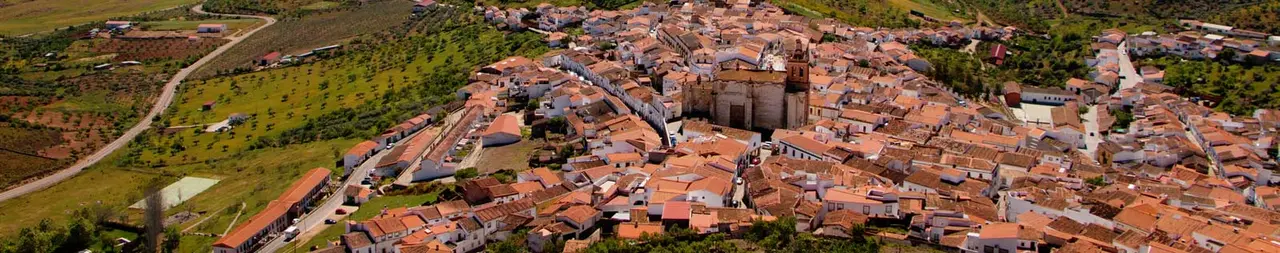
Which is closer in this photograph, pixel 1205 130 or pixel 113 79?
pixel 1205 130

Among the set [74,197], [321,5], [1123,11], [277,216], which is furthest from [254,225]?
[1123,11]

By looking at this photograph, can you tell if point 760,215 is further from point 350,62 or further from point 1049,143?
point 350,62

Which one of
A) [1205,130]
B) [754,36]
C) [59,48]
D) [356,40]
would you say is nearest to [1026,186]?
[1205,130]

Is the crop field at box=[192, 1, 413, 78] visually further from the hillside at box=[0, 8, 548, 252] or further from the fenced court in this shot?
the fenced court

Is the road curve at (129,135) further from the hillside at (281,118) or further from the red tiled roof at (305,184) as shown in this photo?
the red tiled roof at (305,184)

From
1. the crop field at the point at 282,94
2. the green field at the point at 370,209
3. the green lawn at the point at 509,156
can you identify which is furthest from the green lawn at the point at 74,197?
the green lawn at the point at 509,156

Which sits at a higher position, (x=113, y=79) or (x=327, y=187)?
(x=327, y=187)
